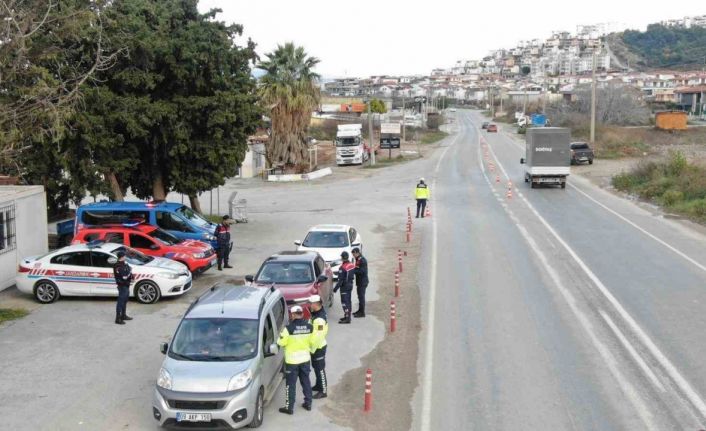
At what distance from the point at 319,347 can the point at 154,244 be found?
1073 cm

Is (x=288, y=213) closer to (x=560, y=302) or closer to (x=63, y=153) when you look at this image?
(x=63, y=153)

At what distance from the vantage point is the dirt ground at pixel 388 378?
10.7 meters

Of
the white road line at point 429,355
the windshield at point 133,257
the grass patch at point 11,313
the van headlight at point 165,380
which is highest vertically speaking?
the windshield at point 133,257

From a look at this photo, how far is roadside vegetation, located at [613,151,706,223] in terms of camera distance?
3177 centimetres

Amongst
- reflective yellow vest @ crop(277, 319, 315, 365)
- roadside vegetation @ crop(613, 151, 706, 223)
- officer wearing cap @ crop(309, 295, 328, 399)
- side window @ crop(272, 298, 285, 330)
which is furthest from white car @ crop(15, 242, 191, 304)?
roadside vegetation @ crop(613, 151, 706, 223)

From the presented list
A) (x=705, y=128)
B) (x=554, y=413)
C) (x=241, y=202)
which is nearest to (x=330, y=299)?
(x=554, y=413)

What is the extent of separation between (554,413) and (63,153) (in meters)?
18.9

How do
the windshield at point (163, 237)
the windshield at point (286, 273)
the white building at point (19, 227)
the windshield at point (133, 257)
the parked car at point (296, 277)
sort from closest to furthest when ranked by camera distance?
the parked car at point (296, 277) < the windshield at point (286, 273) < the windshield at point (133, 257) < the white building at point (19, 227) < the windshield at point (163, 237)

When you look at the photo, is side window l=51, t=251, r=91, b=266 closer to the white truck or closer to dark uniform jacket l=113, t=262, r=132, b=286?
dark uniform jacket l=113, t=262, r=132, b=286

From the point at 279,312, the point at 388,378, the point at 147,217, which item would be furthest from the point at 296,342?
the point at 147,217

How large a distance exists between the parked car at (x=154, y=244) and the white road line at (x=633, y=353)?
410 inches

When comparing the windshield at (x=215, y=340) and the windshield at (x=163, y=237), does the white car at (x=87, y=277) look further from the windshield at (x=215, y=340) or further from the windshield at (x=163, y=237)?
the windshield at (x=215, y=340)

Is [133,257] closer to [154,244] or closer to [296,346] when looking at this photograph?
[154,244]

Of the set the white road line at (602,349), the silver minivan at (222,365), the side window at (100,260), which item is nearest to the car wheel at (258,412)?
the silver minivan at (222,365)
